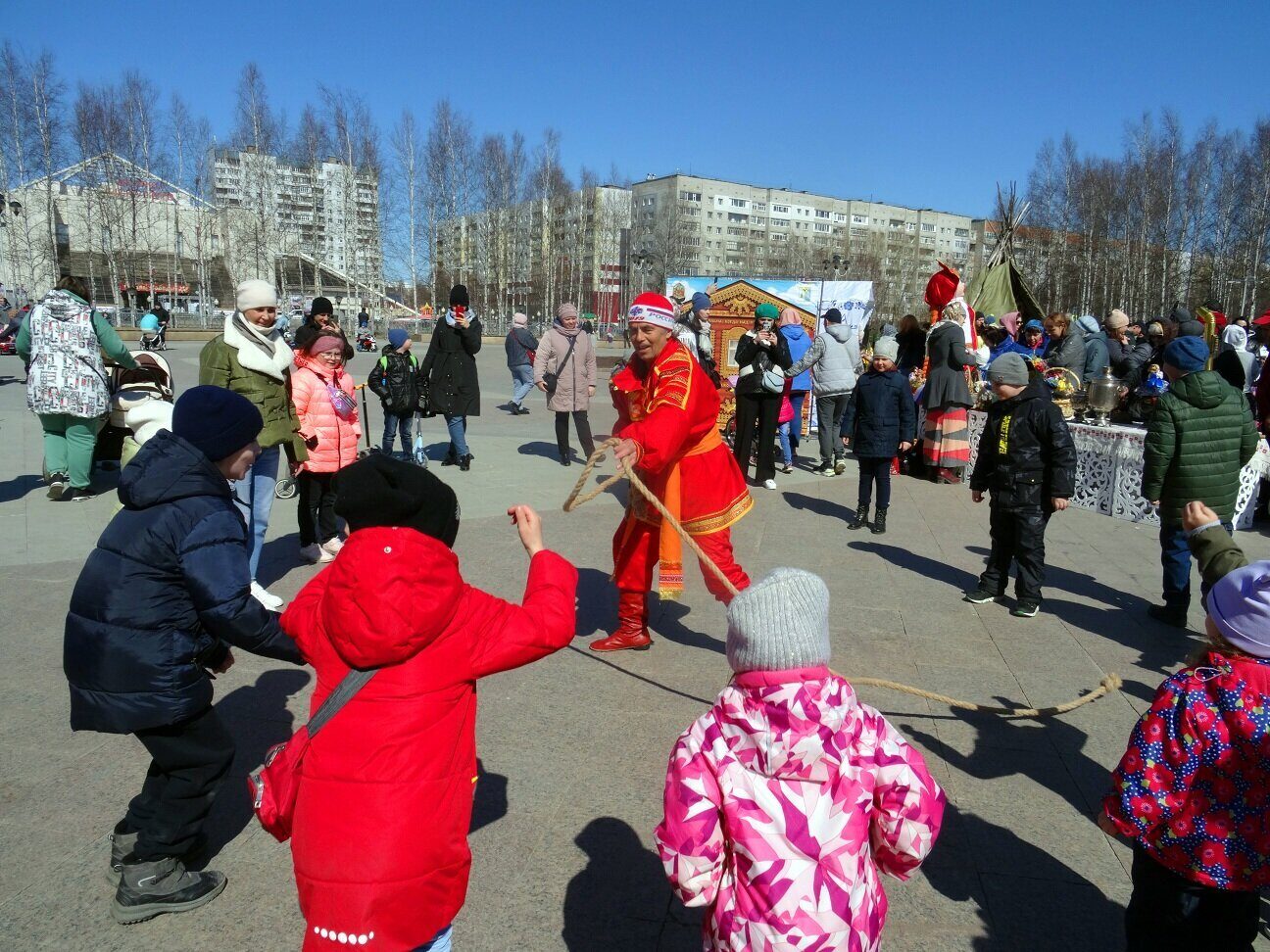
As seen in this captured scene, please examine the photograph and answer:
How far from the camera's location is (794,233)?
337ft

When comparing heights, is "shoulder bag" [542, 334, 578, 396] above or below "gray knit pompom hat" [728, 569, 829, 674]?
above

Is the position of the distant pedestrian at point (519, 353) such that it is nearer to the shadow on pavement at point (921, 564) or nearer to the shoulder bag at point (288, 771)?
the shadow on pavement at point (921, 564)

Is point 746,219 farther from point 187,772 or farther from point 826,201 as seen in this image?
point 187,772

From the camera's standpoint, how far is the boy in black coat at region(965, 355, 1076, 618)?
5.33 meters

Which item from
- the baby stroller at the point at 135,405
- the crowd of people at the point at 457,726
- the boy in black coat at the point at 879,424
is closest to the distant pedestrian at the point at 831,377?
the boy in black coat at the point at 879,424

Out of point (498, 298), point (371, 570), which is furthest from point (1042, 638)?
point (498, 298)

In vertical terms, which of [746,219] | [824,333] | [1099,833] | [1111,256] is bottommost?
[1099,833]

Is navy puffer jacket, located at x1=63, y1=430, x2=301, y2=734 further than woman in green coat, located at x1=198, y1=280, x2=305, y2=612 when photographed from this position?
No

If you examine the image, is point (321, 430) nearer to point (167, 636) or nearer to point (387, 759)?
point (167, 636)

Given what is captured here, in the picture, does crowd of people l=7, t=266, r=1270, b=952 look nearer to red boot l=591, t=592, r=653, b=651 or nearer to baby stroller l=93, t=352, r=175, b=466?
red boot l=591, t=592, r=653, b=651

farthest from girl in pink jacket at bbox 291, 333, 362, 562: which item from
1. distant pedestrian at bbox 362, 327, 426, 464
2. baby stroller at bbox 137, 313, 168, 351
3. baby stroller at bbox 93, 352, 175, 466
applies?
baby stroller at bbox 137, 313, 168, 351

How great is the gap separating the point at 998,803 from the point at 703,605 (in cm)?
256

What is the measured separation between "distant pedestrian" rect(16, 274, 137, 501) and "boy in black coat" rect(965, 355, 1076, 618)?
718 centimetres

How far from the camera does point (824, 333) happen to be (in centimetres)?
1080
